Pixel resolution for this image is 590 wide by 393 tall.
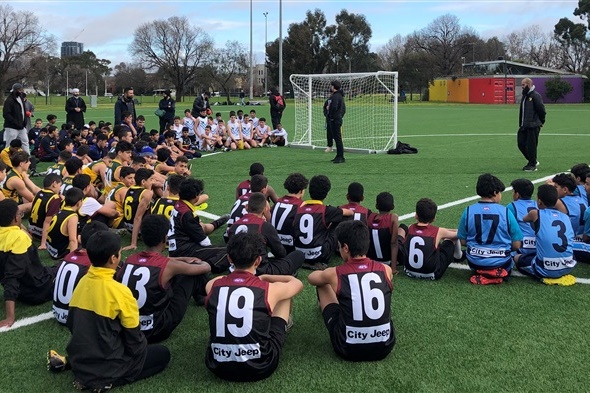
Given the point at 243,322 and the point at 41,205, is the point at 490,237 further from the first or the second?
the point at 41,205

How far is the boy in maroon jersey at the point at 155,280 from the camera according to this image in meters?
4.43

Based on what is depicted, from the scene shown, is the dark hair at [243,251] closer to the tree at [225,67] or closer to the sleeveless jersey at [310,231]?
the sleeveless jersey at [310,231]

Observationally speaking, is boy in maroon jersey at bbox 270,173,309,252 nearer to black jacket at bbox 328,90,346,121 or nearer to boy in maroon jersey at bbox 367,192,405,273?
boy in maroon jersey at bbox 367,192,405,273

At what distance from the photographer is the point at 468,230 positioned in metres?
6.00

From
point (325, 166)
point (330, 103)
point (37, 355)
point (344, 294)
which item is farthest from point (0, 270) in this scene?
point (330, 103)

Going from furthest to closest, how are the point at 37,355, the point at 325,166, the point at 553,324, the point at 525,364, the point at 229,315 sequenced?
1. the point at 325,166
2. the point at 553,324
3. the point at 37,355
4. the point at 525,364
5. the point at 229,315

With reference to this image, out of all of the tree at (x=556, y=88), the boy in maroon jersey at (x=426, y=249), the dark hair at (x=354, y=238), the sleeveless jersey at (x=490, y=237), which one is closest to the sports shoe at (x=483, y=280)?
the sleeveless jersey at (x=490, y=237)

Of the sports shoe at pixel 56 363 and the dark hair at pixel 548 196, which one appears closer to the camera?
the sports shoe at pixel 56 363

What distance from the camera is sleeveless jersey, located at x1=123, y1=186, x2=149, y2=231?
757 centimetres

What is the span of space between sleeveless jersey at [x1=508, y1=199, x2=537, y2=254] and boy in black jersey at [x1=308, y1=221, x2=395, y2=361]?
262cm

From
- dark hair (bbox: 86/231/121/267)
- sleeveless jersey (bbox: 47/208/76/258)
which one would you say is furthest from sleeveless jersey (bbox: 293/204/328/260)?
dark hair (bbox: 86/231/121/267)

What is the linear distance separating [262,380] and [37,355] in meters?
1.91

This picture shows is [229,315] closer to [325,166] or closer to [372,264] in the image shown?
[372,264]

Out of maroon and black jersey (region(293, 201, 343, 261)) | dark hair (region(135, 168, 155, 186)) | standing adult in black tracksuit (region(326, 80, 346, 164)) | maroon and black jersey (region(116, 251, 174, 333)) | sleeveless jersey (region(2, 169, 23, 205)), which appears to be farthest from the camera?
standing adult in black tracksuit (region(326, 80, 346, 164))
